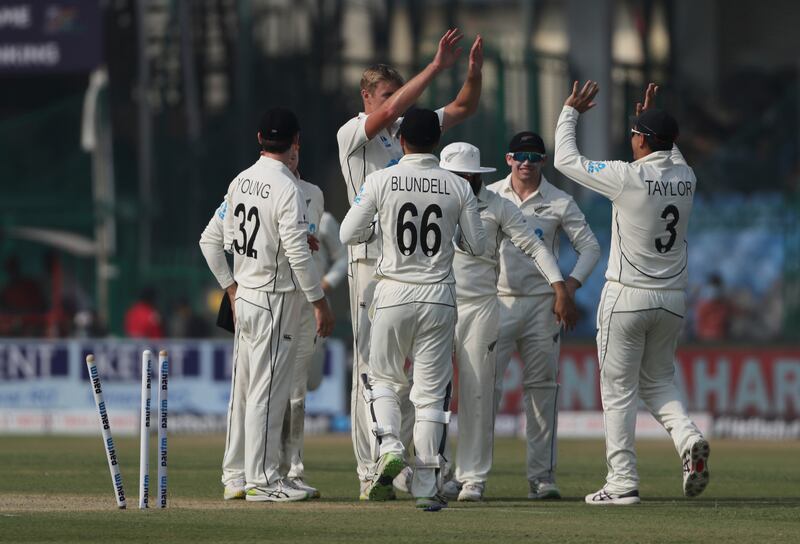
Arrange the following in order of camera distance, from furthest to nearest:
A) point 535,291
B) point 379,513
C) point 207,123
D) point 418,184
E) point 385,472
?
point 207,123
point 535,291
point 418,184
point 379,513
point 385,472

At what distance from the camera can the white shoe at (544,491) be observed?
34.9 ft

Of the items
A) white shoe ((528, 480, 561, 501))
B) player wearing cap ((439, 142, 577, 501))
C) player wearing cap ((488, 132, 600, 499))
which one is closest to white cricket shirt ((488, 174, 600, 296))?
player wearing cap ((488, 132, 600, 499))

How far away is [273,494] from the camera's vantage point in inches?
391

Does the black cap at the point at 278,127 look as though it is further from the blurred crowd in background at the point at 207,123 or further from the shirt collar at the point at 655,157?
the blurred crowd in background at the point at 207,123

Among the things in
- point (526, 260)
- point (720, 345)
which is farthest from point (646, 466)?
point (720, 345)

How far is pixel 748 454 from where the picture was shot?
1659 cm

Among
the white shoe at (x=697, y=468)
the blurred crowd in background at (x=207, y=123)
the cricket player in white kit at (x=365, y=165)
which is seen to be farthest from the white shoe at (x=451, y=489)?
the blurred crowd in background at (x=207, y=123)

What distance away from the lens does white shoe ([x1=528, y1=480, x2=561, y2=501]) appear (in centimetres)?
1064

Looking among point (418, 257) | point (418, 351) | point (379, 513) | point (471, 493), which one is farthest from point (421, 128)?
point (471, 493)

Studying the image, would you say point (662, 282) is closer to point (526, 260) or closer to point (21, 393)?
point (526, 260)

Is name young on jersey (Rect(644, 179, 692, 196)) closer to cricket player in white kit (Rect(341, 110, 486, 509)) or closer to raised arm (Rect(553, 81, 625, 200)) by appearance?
raised arm (Rect(553, 81, 625, 200))

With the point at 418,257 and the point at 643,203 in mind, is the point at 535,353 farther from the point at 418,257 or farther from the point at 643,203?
the point at 418,257

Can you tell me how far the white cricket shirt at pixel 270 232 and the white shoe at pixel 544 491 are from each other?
2.03 m

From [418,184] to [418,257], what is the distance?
414mm
